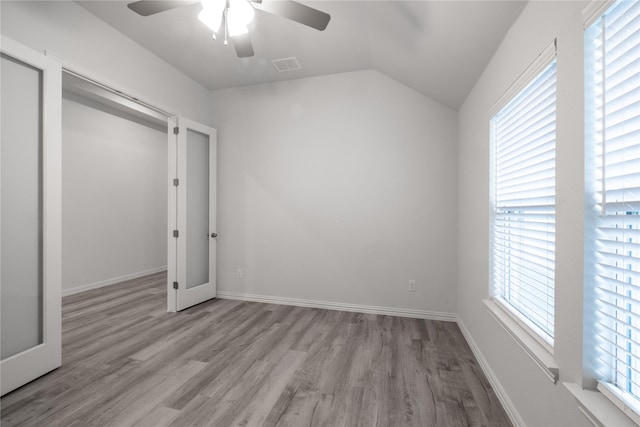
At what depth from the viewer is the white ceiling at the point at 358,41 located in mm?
1976

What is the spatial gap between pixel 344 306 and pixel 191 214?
2.27 metres

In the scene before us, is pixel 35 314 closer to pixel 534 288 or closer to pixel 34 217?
pixel 34 217

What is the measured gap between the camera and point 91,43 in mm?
2564

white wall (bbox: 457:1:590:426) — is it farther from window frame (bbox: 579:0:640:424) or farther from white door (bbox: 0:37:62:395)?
white door (bbox: 0:37:62:395)

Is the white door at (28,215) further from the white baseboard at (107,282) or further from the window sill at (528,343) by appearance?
the window sill at (528,343)

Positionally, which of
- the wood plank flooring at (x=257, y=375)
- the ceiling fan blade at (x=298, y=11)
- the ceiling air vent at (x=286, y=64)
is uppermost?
the ceiling air vent at (x=286, y=64)

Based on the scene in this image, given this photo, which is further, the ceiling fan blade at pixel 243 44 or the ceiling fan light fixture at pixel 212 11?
the ceiling fan blade at pixel 243 44

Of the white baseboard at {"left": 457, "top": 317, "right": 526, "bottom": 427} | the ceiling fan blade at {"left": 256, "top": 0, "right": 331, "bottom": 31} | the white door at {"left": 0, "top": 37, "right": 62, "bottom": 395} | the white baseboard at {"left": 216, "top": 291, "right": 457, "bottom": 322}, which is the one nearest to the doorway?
the white door at {"left": 0, "top": 37, "right": 62, "bottom": 395}

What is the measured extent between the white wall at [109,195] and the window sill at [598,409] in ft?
18.0

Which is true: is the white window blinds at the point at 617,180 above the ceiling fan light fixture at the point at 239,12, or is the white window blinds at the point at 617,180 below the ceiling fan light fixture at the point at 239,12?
below

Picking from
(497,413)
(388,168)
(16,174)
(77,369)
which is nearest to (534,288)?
(497,413)

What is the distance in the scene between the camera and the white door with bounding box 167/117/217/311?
11.3 ft

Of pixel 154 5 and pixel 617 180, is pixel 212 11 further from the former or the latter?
pixel 617 180

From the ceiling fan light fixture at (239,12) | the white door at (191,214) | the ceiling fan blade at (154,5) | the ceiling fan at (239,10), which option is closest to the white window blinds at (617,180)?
the ceiling fan at (239,10)
